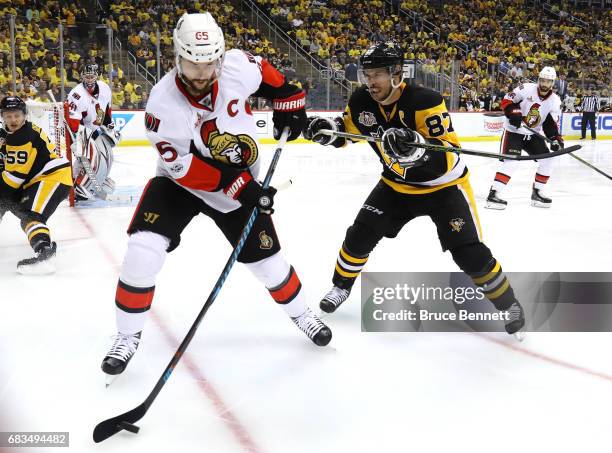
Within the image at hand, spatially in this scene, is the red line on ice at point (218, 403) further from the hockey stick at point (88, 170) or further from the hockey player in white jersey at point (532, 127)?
the hockey player in white jersey at point (532, 127)

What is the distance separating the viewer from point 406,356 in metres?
2.47

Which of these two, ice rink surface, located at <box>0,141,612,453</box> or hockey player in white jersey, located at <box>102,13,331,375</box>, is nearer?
ice rink surface, located at <box>0,141,612,453</box>

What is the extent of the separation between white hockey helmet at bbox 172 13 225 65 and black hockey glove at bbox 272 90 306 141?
0.44 metres

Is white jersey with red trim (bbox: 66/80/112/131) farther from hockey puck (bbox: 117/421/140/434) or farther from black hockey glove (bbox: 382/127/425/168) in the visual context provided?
hockey puck (bbox: 117/421/140/434)

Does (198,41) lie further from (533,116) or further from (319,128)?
(533,116)

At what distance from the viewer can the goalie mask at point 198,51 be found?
196 cm

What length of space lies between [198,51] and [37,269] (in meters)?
2.05

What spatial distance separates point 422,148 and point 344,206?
3389mm

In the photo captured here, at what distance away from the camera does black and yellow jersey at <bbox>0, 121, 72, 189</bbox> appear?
3.65 metres

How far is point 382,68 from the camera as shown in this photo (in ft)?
7.82

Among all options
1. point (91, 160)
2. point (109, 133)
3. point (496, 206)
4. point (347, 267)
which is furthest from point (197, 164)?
point (496, 206)

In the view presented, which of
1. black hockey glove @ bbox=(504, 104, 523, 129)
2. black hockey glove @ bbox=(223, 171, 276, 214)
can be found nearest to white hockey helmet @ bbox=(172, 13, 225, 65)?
black hockey glove @ bbox=(223, 171, 276, 214)

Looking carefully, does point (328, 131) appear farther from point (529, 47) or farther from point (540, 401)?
point (529, 47)

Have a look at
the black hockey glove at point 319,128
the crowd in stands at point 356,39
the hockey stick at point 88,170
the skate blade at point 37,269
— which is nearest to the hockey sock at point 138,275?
the black hockey glove at point 319,128
